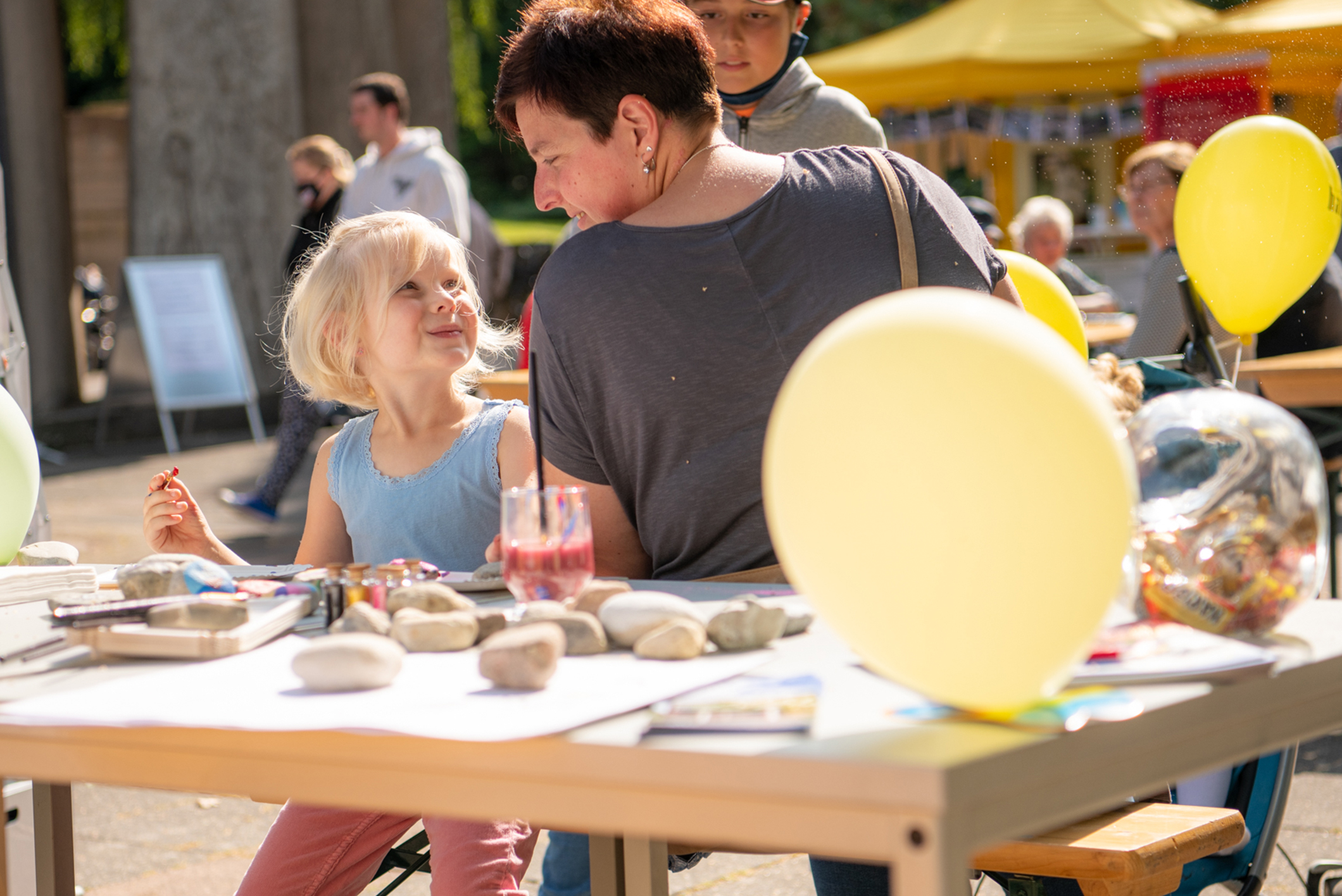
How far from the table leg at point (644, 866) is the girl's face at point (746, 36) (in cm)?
258

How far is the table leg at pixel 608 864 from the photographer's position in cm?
157

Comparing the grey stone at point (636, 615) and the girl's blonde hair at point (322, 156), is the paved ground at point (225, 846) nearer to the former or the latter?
the grey stone at point (636, 615)

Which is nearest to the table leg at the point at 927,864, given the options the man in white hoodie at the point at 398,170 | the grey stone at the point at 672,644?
the grey stone at the point at 672,644

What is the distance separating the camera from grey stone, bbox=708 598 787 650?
49.8 inches

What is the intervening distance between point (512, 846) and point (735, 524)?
51 cm

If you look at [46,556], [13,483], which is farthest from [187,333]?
[46,556]

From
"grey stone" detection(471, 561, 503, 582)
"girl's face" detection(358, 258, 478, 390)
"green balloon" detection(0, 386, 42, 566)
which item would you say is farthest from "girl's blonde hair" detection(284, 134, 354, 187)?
"grey stone" detection(471, 561, 503, 582)

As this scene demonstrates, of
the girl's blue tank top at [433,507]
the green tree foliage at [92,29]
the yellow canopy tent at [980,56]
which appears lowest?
the girl's blue tank top at [433,507]

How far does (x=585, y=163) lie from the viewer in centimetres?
191

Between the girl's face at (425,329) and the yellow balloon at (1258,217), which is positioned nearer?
the girl's face at (425,329)

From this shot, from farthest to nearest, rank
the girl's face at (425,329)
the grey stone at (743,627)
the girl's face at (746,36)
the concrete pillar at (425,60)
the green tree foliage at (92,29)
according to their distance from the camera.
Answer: the green tree foliage at (92,29) → the concrete pillar at (425,60) → the girl's face at (746,36) → the girl's face at (425,329) → the grey stone at (743,627)

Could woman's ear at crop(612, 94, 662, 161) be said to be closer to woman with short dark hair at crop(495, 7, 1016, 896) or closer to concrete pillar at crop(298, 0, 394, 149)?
woman with short dark hair at crop(495, 7, 1016, 896)

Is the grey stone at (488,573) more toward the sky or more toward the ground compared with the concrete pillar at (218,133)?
more toward the ground

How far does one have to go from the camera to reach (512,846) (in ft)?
6.02
